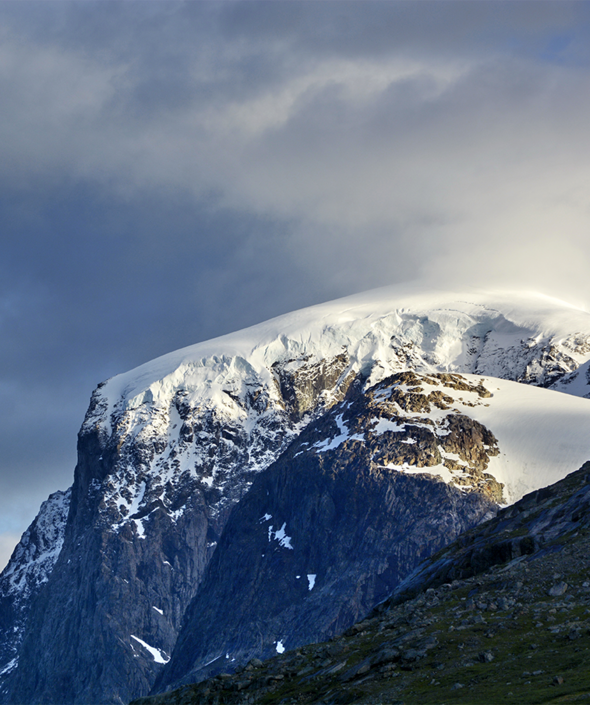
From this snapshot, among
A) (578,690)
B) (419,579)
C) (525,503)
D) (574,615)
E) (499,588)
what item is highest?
(525,503)

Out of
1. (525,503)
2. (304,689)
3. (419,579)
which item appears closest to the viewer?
(304,689)

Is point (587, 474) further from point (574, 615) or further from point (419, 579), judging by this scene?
point (574, 615)

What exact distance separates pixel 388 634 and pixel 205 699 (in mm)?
A: 18543

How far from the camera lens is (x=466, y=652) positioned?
209ft

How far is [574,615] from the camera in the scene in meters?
65.2

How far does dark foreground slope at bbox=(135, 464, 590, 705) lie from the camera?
5400 centimetres

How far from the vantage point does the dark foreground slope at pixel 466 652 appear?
54.0 meters

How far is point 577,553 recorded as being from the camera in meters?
86.8

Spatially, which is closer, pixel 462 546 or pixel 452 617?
pixel 452 617

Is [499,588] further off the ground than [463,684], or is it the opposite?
[499,588]

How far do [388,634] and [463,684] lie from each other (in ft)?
78.6

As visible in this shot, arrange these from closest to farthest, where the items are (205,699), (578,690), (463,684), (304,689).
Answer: (578,690) < (463,684) < (304,689) < (205,699)

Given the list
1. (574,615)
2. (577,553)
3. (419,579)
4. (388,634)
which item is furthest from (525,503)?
(574,615)

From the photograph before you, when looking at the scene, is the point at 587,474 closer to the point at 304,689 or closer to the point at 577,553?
the point at 577,553
